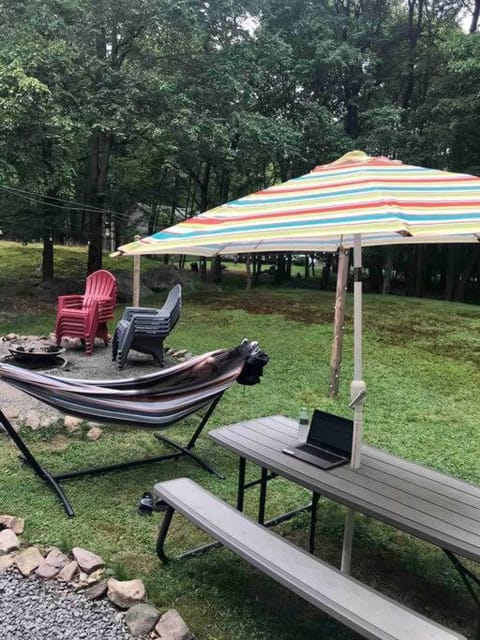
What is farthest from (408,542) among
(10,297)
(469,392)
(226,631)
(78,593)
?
(10,297)

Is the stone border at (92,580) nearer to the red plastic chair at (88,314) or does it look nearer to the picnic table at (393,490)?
the picnic table at (393,490)

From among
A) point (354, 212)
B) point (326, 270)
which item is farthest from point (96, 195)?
point (354, 212)

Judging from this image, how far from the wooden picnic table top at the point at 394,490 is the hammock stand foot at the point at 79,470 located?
86 centimetres

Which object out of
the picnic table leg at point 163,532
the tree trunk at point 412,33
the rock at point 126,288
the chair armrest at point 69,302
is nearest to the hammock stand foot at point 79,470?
the picnic table leg at point 163,532

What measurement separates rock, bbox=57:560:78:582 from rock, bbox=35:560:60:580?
0.03 m

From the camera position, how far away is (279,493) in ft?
9.33

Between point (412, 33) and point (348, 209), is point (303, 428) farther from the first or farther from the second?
point (412, 33)

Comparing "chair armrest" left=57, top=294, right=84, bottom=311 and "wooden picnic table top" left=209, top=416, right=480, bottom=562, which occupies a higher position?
"chair armrest" left=57, top=294, right=84, bottom=311

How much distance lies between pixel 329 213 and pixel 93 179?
396 inches

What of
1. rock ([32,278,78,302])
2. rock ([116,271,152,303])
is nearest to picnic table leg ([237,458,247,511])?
rock ([116,271,152,303])

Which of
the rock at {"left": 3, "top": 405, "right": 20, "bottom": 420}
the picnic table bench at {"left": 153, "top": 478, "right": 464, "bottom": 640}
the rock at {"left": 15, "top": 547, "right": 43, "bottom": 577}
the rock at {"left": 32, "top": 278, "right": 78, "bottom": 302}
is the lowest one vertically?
the rock at {"left": 15, "top": 547, "right": 43, "bottom": 577}

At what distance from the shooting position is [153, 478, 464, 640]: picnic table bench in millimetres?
1323

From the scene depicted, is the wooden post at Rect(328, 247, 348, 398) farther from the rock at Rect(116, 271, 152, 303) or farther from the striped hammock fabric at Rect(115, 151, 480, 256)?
the rock at Rect(116, 271, 152, 303)

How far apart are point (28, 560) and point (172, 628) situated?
2.52 ft
